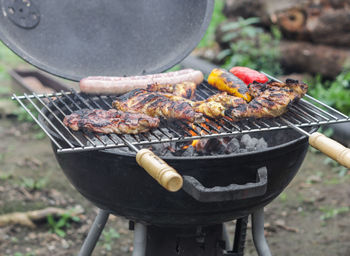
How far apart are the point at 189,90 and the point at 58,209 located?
1.88 metres

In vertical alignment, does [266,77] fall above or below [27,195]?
above

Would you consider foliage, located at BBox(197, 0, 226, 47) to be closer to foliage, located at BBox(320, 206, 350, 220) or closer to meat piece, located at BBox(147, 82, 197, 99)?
foliage, located at BBox(320, 206, 350, 220)

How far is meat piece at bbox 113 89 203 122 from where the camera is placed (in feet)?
7.12

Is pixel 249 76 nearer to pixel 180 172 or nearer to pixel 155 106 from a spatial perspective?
pixel 155 106

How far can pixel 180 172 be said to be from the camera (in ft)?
6.16

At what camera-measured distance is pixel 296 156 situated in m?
2.15

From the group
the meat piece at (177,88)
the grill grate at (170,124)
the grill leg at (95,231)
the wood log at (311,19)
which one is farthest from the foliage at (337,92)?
the grill leg at (95,231)

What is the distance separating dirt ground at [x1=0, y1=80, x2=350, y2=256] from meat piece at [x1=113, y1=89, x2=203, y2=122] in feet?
5.21

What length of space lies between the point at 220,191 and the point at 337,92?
3822mm

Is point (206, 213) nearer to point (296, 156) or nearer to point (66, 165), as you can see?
point (296, 156)

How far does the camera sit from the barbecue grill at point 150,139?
1896mm

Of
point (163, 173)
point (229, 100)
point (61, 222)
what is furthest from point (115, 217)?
point (163, 173)

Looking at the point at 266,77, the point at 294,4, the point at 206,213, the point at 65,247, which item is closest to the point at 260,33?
the point at 294,4

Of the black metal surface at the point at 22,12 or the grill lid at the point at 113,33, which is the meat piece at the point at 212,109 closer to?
the grill lid at the point at 113,33
